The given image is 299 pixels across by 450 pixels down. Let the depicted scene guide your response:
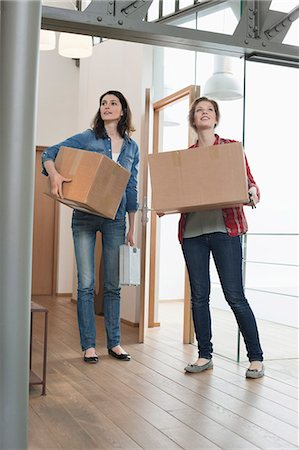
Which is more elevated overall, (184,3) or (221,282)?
(184,3)

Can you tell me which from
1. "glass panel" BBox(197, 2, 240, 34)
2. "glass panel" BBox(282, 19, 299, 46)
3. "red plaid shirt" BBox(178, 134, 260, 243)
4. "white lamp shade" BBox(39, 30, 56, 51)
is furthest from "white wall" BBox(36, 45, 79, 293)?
"red plaid shirt" BBox(178, 134, 260, 243)

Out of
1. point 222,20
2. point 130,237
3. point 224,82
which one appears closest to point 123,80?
point 224,82

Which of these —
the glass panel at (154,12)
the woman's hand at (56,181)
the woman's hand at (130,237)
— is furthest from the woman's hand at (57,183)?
the glass panel at (154,12)

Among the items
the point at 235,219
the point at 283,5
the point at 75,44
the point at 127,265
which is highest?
the point at 75,44

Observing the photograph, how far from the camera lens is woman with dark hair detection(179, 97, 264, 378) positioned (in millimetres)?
2969

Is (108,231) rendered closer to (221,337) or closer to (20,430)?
(221,337)

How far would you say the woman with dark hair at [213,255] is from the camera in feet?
9.74

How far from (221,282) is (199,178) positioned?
55 centimetres

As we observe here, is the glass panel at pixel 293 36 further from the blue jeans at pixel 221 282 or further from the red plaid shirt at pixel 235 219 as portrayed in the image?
the blue jeans at pixel 221 282

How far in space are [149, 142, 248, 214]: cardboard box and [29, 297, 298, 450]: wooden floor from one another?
84cm

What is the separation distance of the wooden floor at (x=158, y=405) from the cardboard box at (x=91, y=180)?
81cm

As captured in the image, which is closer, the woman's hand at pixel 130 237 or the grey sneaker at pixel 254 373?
the grey sneaker at pixel 254 373

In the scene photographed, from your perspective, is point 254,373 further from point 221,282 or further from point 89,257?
point 89,257

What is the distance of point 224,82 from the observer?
3.74 metres
